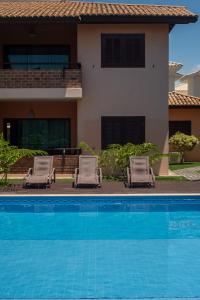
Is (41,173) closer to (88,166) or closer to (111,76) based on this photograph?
(88,166)

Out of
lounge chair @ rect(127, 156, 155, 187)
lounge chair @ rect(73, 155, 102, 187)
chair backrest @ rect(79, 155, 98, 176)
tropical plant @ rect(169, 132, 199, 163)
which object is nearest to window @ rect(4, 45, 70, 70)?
tropical plant @ rect(169, 132, 199, 163)

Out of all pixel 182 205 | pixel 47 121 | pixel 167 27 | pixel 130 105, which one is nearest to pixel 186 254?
pixel 182 205

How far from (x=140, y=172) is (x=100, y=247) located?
7.96 metres

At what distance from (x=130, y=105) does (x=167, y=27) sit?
411 centimetres

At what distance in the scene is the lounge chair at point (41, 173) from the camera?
647 inches

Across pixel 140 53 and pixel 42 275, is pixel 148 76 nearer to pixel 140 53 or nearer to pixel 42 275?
pixel 140 53

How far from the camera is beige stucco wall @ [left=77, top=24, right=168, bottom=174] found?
68.6 feet

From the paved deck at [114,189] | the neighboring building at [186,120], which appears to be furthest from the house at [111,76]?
the neighboring building at [186,120]

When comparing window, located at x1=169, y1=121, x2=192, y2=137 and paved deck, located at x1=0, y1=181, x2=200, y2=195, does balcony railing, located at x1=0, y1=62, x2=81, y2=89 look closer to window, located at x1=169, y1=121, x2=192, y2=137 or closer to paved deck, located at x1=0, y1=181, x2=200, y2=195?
paved deck, located at x1=0, y1=181, x2=200, y2=195

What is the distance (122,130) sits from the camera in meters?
20.9

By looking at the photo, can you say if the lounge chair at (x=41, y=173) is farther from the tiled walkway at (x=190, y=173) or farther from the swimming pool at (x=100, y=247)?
the tiled walkway at (x=190, y=173)

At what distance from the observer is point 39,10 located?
73.5 feet

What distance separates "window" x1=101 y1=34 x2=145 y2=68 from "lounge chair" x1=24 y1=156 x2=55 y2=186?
6027 mm

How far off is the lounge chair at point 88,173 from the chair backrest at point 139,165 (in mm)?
1365
